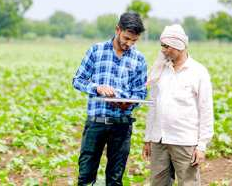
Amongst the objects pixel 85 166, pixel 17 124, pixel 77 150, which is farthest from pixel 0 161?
pixel 85 166

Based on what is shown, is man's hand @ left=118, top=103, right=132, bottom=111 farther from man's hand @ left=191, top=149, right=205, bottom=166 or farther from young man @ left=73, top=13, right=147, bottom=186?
man's hand @ left=191, top=149, right=205, bottom=166

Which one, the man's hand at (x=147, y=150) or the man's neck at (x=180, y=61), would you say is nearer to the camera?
the man's neck at (x=180, y=61)

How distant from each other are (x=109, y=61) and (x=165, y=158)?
916 mm

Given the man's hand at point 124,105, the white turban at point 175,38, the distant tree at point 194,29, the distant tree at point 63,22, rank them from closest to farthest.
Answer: the white turban at point 175,38 < the man's hand at point 124,105 < the distant tree at point 194,29 < the distant tree at point 63,22

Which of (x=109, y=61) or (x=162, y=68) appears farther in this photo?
(x=109, y=61)

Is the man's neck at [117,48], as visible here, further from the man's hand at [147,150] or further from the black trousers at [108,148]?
the man's hand at [147,150]

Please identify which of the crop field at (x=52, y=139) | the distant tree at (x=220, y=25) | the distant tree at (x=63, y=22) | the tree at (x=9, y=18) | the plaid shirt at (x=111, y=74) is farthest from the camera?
the distant tree at (x=63, y=22)

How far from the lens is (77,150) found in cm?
906

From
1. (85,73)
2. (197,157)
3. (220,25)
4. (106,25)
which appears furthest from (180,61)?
(106,25)

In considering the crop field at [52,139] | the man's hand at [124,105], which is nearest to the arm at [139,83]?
the man's hand at [124,105]

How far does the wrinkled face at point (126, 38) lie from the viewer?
4.68 metres

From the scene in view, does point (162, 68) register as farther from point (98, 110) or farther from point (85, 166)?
point (85, 166)

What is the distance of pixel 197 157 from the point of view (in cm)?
→ 447

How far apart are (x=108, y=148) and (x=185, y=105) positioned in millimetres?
907
